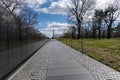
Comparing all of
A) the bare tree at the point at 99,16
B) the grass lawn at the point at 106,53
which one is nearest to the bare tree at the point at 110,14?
the bare tree at the point at 99,16

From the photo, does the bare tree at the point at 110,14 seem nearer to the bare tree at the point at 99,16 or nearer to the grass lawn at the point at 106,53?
the bare tree at the point at 99,16

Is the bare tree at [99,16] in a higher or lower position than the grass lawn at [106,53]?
higher

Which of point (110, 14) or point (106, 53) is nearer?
point (106, 53)

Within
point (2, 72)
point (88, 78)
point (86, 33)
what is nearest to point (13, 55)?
point (2, 72)

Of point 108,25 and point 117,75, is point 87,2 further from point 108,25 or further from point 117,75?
point 117,75

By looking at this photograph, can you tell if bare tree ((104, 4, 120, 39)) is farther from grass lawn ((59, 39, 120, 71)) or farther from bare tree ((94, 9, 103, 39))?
grass lawn ((59, 39, 120, 71))

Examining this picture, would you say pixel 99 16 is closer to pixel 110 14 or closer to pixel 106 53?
pixel 110 14

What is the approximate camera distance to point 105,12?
81.4m

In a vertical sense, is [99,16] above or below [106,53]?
above

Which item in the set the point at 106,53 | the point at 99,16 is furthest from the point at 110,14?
the point at 106,53

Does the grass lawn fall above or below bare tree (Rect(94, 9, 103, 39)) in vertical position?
below

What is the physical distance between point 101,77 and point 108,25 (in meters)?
75.9

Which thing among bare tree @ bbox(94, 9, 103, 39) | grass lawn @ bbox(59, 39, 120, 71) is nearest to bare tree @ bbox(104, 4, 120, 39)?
bare tree @ bbox(94, 9, 103, 39)

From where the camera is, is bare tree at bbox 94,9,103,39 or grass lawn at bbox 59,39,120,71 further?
bare tree at bbox 94,9,103,39
